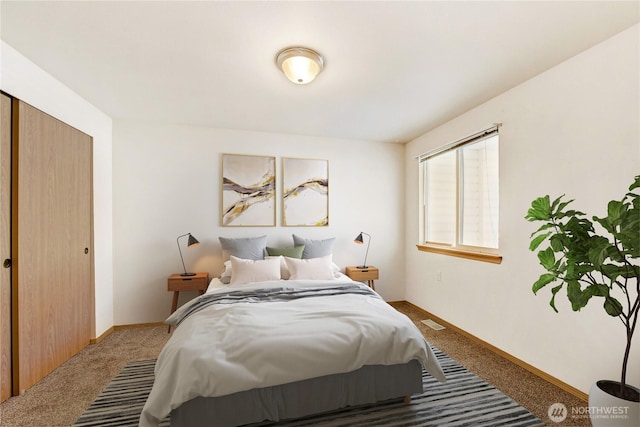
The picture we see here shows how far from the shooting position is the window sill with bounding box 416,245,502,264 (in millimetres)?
2792

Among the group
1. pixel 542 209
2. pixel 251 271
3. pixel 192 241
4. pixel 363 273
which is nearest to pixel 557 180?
pixel 542 209

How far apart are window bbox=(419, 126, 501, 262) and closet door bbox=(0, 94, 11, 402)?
3.86m

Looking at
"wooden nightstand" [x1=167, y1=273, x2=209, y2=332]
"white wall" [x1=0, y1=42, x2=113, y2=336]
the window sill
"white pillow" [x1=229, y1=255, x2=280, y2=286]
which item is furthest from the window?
"white wall" [x1=0, y1=42, x2=113, y2=336]

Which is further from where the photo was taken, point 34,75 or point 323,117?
point 323,117

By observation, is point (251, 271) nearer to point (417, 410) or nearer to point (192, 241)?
point (192, 241)

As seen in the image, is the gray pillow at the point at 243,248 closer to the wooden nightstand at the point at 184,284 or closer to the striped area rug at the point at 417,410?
the wooden nightstand at the point at 184,284

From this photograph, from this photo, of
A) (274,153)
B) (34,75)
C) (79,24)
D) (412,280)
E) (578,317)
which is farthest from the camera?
(412,280)

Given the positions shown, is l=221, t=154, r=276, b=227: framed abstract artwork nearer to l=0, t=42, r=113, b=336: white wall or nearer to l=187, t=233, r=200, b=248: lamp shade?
l=187, t=233, r=200, b=248: lamp shade

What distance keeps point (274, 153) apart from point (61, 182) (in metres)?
2.20

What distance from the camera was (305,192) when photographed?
403 cm

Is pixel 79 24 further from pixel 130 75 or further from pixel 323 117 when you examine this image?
pixel 323 117

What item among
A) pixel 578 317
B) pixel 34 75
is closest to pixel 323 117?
pixel 34 75

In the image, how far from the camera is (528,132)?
2490 mm

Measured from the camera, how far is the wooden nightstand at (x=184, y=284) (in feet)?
10.7
